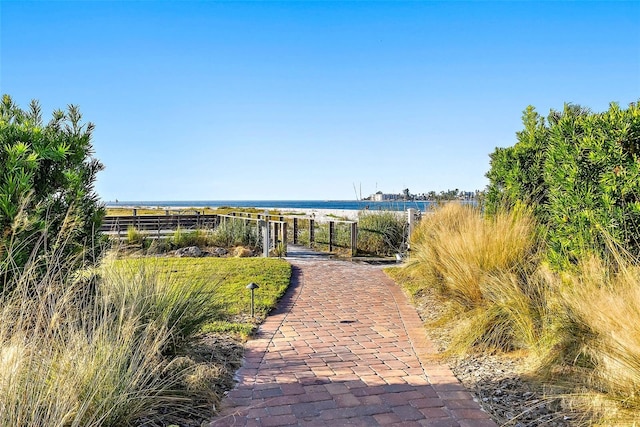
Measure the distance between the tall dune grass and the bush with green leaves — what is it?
17 centimetres

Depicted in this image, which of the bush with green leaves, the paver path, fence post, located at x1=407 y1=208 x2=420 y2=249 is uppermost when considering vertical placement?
the bush with green leaves

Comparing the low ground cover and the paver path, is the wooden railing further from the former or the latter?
the low ground cover

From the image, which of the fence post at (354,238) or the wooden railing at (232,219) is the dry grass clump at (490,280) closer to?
the fence post at (354,238)

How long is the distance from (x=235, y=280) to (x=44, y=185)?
490cm

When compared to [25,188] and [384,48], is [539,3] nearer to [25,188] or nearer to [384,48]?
[384,48]

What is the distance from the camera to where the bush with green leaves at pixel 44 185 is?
2369 millimetres

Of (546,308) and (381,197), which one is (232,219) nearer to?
(381,197)

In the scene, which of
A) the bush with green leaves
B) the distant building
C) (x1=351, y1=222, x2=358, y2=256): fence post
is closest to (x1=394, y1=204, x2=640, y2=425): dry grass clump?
the bush with green leaves

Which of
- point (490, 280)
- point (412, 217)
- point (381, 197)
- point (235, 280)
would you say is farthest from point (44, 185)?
point (381, 197)

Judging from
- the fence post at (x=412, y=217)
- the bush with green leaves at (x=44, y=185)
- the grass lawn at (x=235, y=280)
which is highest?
the bush with green leaves at (x=44, y=185)

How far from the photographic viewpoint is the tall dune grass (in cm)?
191

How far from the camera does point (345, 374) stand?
141 inches

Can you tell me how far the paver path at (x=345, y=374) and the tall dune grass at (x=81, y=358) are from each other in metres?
0.53

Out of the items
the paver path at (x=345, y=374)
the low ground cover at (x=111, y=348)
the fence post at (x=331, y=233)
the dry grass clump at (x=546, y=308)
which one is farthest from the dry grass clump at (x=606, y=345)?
the fence post at (x=331, y=233)
